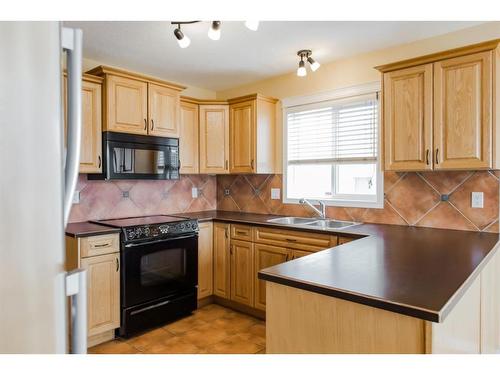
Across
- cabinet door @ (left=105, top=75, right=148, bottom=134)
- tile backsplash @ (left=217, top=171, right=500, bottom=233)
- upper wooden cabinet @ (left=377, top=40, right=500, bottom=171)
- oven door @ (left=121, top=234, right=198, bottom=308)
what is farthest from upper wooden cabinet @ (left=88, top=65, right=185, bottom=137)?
upper wooden cabinet @ (left=377, top=40, right=500, bottom=171)

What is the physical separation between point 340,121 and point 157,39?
1796 mm

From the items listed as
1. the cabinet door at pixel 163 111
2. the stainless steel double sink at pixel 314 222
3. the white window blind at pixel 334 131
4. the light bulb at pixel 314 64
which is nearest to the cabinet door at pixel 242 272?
the stainless steel double sink at pixel 314 222

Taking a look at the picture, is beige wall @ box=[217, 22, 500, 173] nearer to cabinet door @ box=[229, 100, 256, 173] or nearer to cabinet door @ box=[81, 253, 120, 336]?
cabinet door @ box=[229, 100, 256, 173]

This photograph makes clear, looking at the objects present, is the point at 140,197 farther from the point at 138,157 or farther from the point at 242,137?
the point at 242,137

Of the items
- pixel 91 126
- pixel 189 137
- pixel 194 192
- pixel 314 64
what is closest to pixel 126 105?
pixel 91 126

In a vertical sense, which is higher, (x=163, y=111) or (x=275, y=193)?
(x=163, y=111)

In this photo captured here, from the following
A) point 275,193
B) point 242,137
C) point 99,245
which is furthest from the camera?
point 275,193

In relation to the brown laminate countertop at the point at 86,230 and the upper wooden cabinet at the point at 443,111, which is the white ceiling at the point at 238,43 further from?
the brown laminate countertop at the point at 86,230

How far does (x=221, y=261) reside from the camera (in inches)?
139

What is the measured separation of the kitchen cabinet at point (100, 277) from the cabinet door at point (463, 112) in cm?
251

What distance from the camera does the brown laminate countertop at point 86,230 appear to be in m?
2.62

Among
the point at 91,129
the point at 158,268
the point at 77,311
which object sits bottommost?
the point at 158,268

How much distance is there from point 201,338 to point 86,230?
1254 mm
